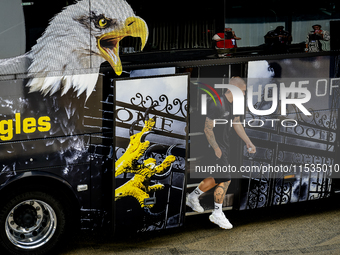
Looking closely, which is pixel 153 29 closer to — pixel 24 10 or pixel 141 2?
pixel 141 2

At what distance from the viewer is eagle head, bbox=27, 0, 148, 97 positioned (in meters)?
5.02

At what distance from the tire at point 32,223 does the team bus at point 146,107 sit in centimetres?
1

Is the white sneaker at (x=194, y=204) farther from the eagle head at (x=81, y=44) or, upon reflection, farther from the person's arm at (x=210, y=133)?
the eagle head at (x=81, y=44)

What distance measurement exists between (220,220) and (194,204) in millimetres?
428

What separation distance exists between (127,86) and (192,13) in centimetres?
112

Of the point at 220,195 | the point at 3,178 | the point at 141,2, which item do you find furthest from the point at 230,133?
the point at 3,178

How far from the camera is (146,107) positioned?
554cm

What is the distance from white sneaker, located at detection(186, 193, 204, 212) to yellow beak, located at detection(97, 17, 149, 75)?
1834 millimetres

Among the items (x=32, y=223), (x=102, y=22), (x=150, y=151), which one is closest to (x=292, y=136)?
(x=150, y=151)

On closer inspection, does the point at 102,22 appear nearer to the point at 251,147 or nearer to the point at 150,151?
the point at 150,151

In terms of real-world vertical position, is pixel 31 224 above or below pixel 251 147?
below

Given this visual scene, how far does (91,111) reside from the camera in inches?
211

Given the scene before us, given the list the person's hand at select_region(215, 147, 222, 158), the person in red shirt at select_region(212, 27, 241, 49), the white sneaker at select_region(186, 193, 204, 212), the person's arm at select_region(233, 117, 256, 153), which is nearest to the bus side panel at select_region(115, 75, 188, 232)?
the white sneaker at select_region(186, 193, 204, 212)

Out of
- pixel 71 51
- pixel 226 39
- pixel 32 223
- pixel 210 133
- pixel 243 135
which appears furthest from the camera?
pixel 243 135
